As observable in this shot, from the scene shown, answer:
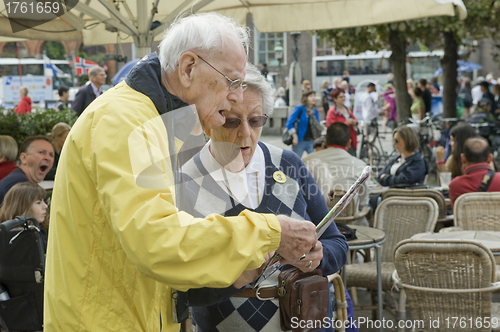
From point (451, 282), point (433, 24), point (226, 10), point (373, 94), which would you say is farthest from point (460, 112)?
point (451, 282)

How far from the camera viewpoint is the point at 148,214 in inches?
49.4

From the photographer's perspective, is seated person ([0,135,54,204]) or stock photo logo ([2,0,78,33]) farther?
seated person ([0,135,54,204])

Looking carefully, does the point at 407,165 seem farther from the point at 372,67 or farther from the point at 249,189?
the point at 372,67

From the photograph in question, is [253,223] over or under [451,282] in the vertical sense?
over

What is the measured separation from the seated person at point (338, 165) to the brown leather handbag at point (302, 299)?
2832mm

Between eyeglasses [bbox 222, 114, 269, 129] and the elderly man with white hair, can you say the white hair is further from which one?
eyeglasses [bbox 222, 114, 269, 129]

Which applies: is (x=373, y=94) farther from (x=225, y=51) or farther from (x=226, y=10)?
(x=225, y=51)

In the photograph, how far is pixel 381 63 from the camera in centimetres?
3097

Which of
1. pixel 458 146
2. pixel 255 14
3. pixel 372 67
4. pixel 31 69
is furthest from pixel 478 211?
pixel 31 69

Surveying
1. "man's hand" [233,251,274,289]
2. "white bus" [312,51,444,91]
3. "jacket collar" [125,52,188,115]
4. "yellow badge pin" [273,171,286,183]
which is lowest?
"man's hand" [233,251,274,289]

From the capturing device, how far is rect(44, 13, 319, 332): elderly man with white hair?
128cm

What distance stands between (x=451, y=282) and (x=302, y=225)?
2.05 meters

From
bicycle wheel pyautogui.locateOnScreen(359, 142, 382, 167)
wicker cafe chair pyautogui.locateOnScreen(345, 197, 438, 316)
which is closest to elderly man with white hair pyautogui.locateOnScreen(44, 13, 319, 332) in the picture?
wicker cafe chair pyautogui.locateOnScreen(345, 197, 438, 316)

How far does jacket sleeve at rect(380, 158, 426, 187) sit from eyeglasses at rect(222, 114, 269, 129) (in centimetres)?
399
